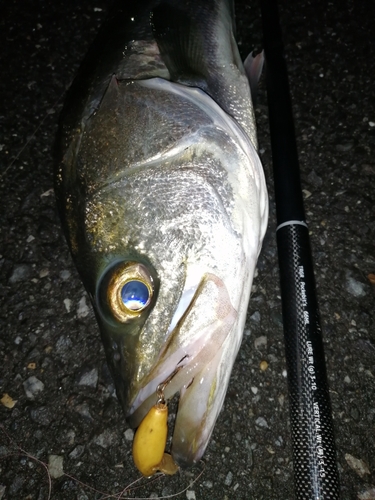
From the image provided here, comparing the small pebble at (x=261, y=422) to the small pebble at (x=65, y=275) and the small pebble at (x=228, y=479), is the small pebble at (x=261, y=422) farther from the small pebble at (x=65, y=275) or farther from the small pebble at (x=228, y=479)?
the small pebble at (x=65, y=275)

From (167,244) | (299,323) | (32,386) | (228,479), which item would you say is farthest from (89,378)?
(299,323)

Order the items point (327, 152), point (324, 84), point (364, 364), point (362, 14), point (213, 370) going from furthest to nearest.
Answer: point (362, 14) < point (324, 84) < point (327, 152) < point (364, 364) < point (213, 370)

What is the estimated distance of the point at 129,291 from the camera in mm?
1493

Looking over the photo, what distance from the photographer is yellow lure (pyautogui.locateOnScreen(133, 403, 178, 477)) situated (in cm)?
145

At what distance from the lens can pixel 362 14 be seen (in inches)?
113

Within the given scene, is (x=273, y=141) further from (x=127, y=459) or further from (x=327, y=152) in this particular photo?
(x=127, y=459)

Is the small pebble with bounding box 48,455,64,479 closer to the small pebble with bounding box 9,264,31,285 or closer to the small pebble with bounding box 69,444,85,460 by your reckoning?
the small pebble with bounding box 69,444,85,460

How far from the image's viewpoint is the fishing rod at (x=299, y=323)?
5.03 feet

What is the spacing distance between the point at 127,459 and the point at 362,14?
3.03m

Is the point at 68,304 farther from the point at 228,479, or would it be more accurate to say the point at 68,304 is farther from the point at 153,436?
the point at 228,479

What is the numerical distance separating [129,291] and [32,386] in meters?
0.93

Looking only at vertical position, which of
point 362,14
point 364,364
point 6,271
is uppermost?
point 362,14

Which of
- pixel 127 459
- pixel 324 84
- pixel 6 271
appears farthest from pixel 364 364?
pixel 6 271

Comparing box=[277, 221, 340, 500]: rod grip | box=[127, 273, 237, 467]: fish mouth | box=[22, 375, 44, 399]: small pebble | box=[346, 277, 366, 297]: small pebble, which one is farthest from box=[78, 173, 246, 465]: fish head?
box=[346, 277, 366, 297]: small pebble
